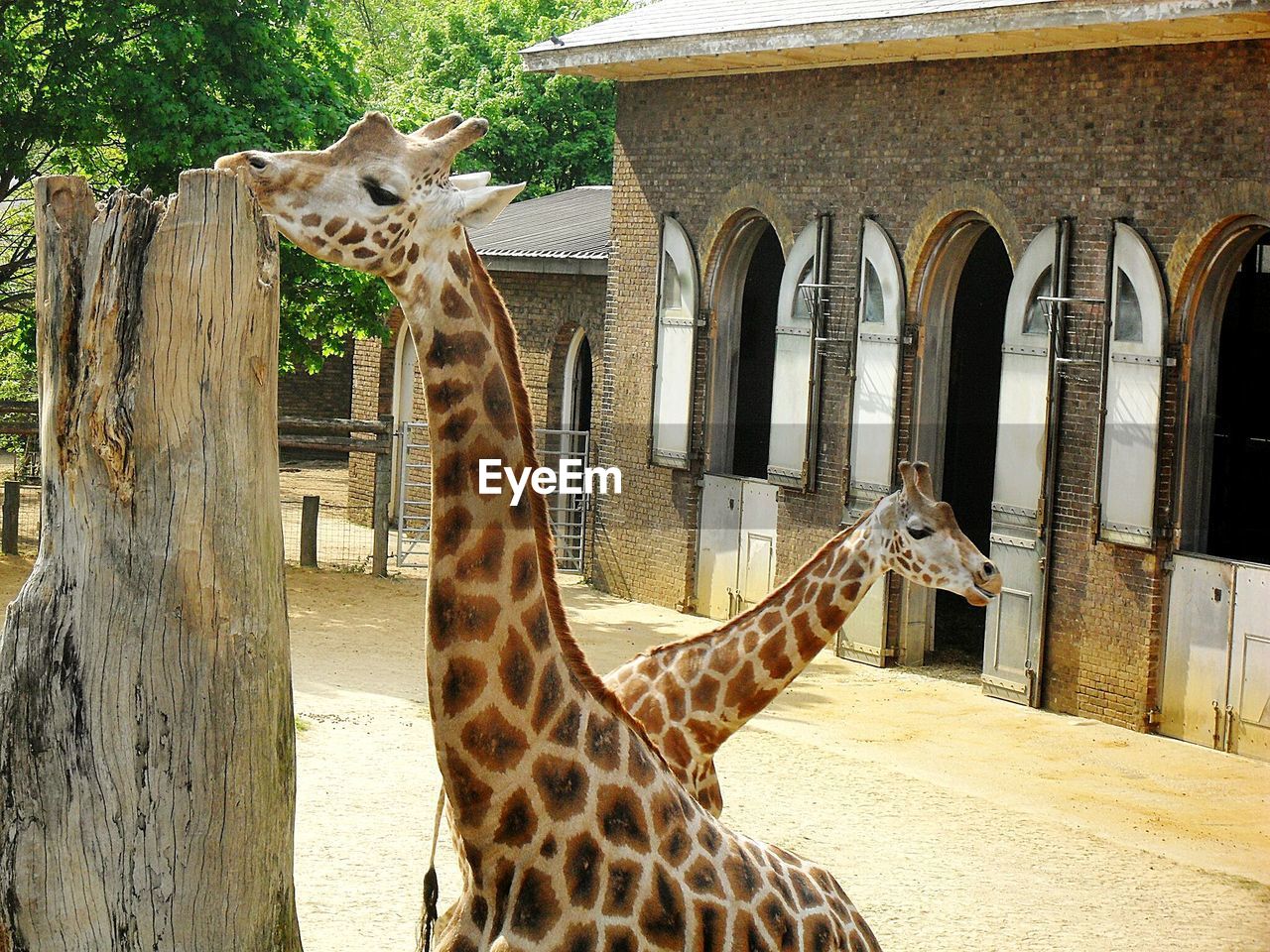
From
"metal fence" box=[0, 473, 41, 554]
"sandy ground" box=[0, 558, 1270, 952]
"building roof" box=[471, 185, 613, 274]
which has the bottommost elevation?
"sandy ground" box=[0, 558, 1270, 952]

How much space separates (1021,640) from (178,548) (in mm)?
11436

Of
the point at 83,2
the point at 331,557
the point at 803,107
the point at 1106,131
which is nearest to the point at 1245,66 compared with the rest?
the point at 1106,131

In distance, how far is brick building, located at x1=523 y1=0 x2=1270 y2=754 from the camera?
12.3m

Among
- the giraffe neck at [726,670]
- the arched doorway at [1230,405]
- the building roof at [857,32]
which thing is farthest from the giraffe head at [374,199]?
the arched doorway at [1230,405]

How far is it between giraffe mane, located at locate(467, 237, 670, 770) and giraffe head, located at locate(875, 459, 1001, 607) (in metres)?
4.64

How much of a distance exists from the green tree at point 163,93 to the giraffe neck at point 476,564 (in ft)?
37.1

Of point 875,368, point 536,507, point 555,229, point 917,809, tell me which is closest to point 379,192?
point 536,507

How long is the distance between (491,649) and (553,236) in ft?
54.2

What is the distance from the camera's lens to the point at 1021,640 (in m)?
13.7

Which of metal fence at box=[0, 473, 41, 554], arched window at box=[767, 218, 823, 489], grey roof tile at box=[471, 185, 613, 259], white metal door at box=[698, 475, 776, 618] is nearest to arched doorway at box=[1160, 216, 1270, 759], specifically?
arched window at box=[767, 218, 823, 489]

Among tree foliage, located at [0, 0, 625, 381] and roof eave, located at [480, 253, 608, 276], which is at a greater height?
tree foliage, located at [0, 0, 625, 381]

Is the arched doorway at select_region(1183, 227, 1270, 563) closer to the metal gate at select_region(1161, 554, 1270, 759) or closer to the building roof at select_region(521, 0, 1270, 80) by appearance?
the metal gate at select_region(1161, 554, 1270, 759)

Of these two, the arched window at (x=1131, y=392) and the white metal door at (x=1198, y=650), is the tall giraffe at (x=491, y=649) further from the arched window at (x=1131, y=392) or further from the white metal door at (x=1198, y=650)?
the arched window at (x=1131, y=392)

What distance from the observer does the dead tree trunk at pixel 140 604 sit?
3037 mm
